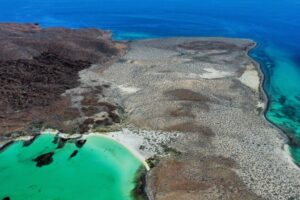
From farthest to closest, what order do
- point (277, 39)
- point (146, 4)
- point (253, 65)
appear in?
point (146, 4) → point (277, 39) → point (253, 65)

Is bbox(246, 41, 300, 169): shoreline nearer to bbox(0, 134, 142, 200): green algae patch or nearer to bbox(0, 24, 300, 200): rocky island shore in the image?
bbox(0, 24, 300, 200): rocky island shore

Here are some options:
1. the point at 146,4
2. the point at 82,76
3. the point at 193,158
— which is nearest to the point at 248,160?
the point at 193,158

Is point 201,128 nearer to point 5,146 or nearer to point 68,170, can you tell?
point 68,170

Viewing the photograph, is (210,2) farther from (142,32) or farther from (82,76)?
(82,76)

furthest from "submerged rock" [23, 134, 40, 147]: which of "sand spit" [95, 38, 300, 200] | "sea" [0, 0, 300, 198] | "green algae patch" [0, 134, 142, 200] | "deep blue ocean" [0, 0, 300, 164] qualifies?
"deep blue ocean" [0, 0, 300, 164]

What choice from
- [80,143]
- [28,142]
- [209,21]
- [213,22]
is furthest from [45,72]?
[209,21]
